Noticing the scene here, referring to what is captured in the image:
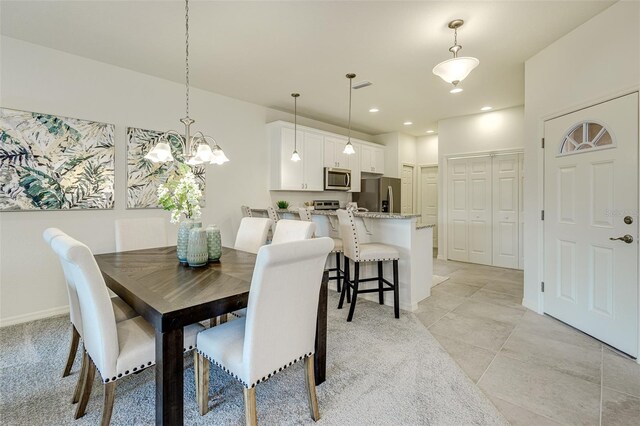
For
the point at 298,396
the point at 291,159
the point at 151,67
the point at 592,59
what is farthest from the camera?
the point at 291,159

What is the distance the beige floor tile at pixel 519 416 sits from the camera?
163 cm

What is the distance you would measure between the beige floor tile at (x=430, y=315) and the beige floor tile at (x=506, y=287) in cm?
120

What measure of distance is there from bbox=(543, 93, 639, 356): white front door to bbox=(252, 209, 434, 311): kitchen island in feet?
3.85

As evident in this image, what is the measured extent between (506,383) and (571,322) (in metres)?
1.40

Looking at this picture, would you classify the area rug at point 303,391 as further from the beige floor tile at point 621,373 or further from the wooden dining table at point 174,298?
the beige floor tile at point 621,373

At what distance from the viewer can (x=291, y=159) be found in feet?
15.6

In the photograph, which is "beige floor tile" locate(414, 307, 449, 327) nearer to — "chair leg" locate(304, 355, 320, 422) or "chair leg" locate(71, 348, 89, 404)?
"chair leg" locate(304, 355, 320, 422)

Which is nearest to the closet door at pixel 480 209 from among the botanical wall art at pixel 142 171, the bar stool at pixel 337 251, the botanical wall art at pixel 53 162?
the bar stool at pixel 337 251

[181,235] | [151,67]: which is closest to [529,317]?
[181,235]

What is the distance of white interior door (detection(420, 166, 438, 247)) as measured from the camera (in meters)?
7.02

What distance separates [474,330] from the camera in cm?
279

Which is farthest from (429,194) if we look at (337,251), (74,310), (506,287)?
(74,310)

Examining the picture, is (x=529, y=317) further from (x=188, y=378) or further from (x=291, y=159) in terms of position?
(x=291, y=159)

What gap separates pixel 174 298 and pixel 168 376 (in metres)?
0.32
